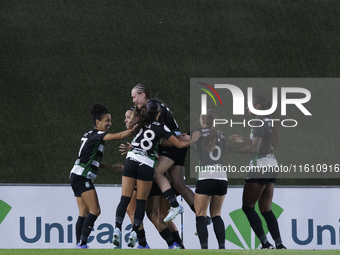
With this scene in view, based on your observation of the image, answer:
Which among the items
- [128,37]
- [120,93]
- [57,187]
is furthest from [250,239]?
[128,37]

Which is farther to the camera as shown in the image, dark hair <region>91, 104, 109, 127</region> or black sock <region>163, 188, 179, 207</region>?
dark hair <region>91, 104, 109, 127</region>

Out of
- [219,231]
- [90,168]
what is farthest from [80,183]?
[219,231]

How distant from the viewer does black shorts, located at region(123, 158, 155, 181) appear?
4.24 meters

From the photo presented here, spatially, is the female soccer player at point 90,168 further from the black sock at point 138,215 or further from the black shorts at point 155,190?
the black sock at point 138,215

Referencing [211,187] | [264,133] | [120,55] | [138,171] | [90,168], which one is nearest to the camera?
[138,171]

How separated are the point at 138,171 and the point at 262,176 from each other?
1238mm

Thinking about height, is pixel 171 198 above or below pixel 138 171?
below

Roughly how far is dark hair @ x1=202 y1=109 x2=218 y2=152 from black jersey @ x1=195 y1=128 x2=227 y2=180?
0.02m

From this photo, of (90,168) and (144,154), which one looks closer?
(144,154)

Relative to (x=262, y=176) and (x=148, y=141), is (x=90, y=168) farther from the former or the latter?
(x=262, y=176)

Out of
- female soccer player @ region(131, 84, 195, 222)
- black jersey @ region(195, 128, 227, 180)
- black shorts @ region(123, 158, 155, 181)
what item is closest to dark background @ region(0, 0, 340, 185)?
female soccer player @ region(131, 84, 195, 222)

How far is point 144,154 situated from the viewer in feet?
14.1

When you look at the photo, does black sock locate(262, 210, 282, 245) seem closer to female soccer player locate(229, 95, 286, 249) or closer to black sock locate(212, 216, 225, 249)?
female soccer player locate(229, 95, 286, 249)

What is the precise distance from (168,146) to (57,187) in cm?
216
